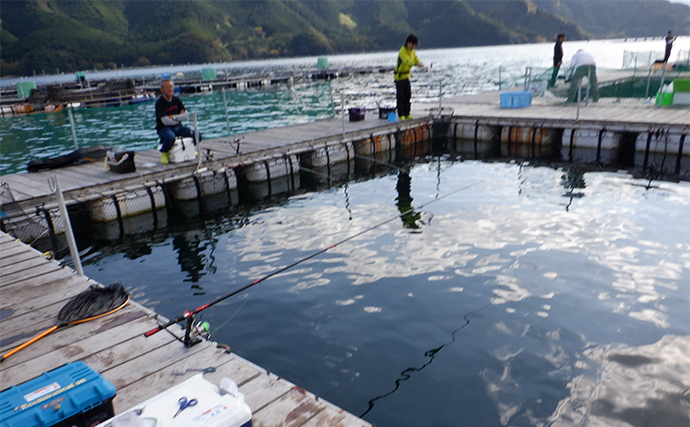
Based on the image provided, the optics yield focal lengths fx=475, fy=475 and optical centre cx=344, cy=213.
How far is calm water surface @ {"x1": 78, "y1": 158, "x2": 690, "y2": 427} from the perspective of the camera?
16.1ft

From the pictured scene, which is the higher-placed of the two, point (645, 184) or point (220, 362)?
point (220, 362)

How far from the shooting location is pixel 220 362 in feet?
13.1

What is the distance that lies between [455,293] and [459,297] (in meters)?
0.13

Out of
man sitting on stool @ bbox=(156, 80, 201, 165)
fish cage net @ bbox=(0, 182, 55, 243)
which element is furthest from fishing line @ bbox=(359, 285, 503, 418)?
man sitting on stool @ bbox=(156, 80, 201, 165)

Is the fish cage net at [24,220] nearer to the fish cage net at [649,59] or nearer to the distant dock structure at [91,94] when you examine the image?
the distant dock structure at [91,94]

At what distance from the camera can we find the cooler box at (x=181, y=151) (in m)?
12.6

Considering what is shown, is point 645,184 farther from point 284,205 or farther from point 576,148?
point 284,205

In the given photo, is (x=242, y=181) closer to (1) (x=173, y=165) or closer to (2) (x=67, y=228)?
(1) (x=173, y=165)

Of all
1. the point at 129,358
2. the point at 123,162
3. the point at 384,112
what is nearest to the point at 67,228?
the point at 129,358

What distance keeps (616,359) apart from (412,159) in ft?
39.2

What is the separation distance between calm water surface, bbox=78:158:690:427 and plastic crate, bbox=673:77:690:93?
7.15 m

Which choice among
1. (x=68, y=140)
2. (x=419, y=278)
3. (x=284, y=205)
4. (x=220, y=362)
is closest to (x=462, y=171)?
(x=284, y=205)

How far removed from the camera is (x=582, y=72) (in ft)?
60.0

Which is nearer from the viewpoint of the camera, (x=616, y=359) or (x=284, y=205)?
(x=616, y=359)
